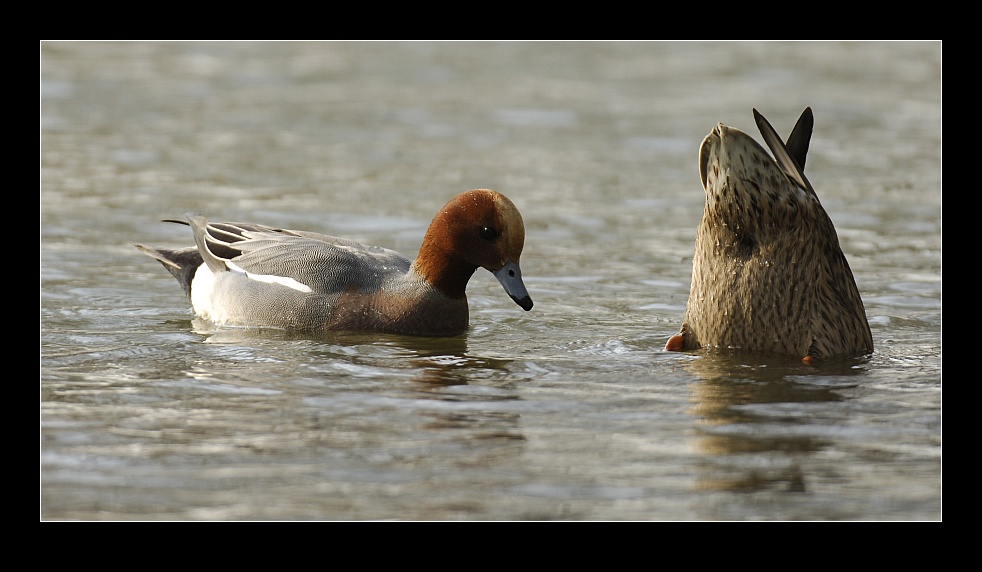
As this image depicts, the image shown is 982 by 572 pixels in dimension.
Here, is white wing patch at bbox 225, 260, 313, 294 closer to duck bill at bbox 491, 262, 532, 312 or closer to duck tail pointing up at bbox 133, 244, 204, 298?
duck tail pointing up at bbox 133, 244, 204, 298

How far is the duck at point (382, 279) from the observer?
27.3 ft

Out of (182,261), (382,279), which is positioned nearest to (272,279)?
(382,279)

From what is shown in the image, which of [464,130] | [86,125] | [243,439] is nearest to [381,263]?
[243,439]

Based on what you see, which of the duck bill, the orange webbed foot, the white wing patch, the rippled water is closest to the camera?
the rippled water

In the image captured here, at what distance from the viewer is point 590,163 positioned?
1362 centimetres

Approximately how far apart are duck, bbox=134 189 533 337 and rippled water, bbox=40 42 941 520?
0.69 ft

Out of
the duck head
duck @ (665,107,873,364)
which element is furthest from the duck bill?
duck @ (665,107,873,364)

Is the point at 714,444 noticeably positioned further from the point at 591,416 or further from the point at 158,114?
the point at 158,114

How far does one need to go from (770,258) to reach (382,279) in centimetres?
248

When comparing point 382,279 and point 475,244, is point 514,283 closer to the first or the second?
point 475,244

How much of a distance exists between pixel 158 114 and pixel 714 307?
9653mm

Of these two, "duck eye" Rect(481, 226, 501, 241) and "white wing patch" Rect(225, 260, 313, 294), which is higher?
"duck eye" Rect(481, 226, 501, 241)

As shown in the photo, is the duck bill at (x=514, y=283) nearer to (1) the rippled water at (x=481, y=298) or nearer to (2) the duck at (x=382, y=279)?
(2) the duck at (x=382, y=279)

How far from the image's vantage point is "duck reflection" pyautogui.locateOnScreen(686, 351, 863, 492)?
5.47m
